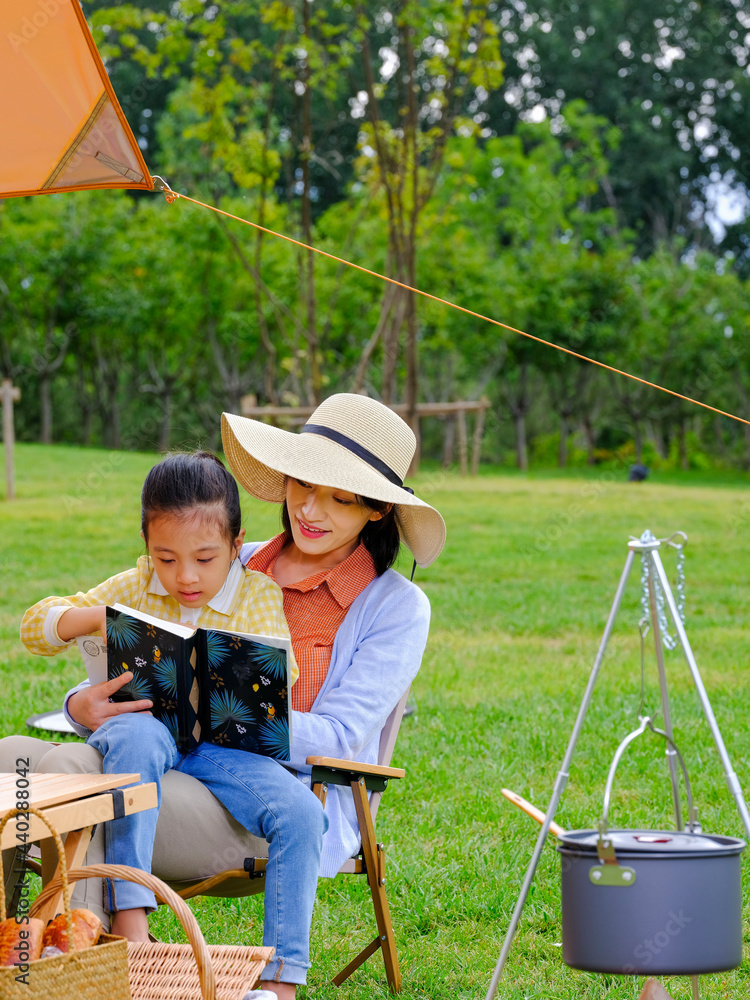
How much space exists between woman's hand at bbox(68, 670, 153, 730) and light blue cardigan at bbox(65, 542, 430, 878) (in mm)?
109

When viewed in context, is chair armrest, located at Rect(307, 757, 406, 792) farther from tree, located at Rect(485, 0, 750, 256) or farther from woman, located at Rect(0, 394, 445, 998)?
tree, located at Rect(485, 0, 750, 256)

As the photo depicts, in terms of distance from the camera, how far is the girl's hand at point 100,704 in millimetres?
2314

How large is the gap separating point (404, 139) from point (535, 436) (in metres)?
19.1

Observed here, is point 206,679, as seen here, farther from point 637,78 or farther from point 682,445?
point 637,78

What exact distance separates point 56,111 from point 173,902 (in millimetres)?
2006

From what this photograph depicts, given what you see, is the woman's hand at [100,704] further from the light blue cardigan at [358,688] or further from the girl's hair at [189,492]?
the girl's hair at [189,492]

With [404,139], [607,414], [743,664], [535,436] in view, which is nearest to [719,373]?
[607,414]

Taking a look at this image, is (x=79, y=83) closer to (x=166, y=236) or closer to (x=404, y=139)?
(x=404, y=139)

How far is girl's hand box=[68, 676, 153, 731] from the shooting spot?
2314mm

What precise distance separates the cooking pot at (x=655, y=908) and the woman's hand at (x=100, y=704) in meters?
1.01

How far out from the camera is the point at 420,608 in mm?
2672

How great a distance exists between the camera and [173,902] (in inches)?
71.8

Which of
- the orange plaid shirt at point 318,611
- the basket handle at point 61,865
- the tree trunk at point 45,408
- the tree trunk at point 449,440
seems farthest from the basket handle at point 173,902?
the tree trunk at point 45,408

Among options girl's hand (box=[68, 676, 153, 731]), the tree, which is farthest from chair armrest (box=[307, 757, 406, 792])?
the tree
